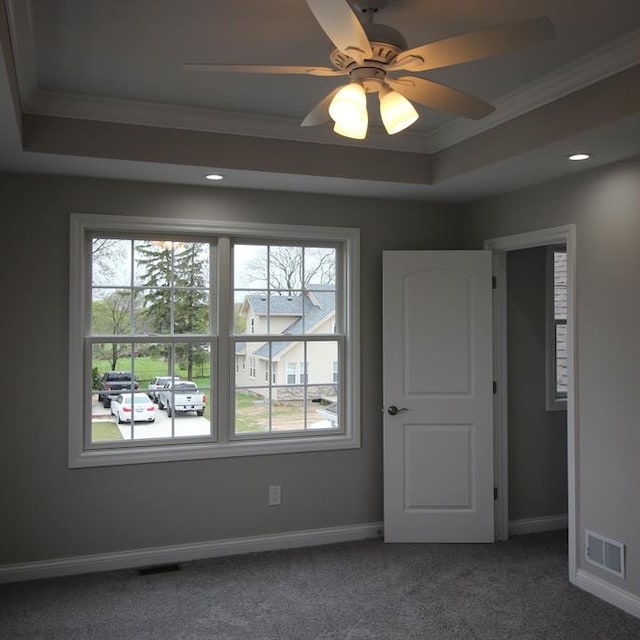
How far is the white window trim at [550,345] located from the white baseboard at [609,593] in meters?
1.31

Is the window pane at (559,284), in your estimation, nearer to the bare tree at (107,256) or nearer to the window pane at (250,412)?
the window pane at (250,412)

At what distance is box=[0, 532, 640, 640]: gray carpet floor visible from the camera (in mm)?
3066

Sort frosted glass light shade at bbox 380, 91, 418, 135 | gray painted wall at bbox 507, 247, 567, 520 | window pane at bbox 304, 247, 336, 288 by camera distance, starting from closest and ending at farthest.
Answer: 1. frosted glass light shade at bbox 380, 91, 418, 135
2. window pane at bbox 304, 247, 336, 288
3. gray painted wall at bbox 507, 247, 567, 520

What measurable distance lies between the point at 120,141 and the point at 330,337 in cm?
184

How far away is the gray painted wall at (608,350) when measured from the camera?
326 centimetres

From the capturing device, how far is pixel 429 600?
11.1 feet

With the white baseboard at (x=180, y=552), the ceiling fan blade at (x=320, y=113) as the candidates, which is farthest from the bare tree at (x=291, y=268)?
the ceiling fan blade at (x=320, y=113)

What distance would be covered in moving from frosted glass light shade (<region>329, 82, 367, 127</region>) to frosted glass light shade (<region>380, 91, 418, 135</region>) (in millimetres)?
100

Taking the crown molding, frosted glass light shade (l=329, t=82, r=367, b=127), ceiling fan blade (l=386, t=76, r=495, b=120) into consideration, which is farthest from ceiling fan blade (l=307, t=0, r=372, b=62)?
the crown molding

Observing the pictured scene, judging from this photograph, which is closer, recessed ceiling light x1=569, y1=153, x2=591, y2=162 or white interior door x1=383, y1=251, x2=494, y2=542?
recessed ceiling light x1=569, y1=153, x2=591, y2=162

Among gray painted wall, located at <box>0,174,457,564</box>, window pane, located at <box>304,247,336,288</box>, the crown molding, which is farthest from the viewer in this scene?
window pane, located at <box>304,247,336,288</box>

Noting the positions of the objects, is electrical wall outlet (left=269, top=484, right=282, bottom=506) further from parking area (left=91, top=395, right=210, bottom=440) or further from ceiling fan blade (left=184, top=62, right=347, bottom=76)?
ceiling fan blade (left=184, top=62, right=347, bottom=76)

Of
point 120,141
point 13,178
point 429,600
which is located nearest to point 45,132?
point 120,141

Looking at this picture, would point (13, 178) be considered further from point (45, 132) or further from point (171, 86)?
point (171, 86)
